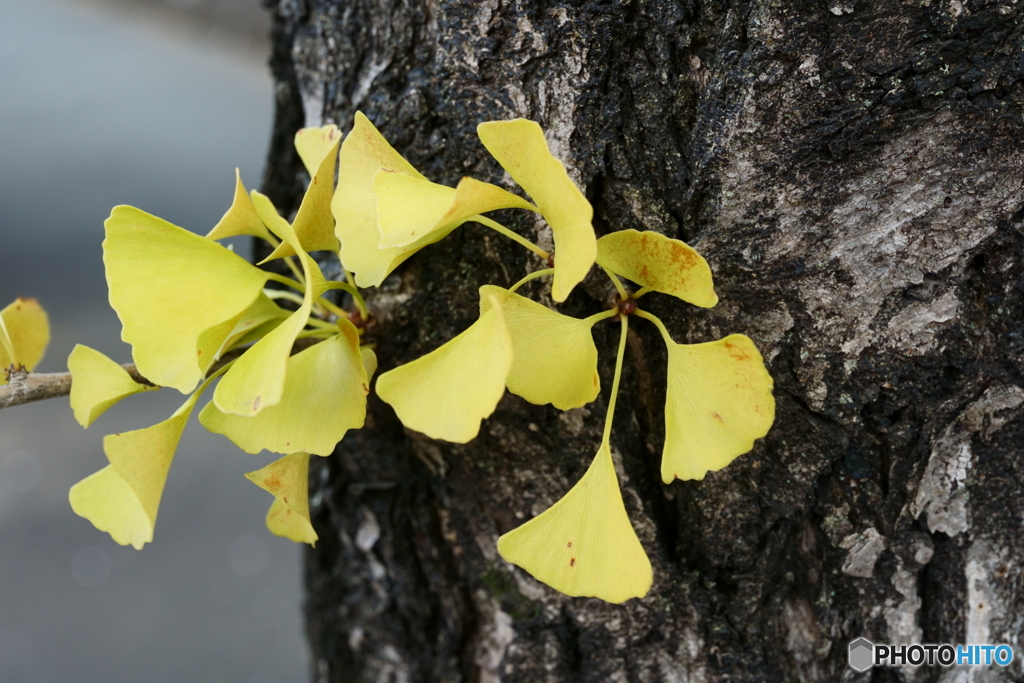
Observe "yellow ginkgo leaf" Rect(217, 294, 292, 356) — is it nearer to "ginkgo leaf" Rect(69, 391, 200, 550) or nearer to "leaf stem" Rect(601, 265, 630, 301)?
"ginkgo leaf" Rect(69, 391, 200, 550)

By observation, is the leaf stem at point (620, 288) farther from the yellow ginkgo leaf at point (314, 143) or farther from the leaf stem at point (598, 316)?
the yellow ginkgo leaf at point (314, 143)


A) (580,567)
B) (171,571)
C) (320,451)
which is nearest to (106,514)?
(320,451)

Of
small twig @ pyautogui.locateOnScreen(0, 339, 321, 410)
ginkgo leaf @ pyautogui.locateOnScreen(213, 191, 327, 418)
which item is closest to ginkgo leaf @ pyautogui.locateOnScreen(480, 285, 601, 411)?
ginkgo leaf @ pyautogui.locateOnScreen(213, 191, 327, 418)

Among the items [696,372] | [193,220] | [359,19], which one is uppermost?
[193,220]

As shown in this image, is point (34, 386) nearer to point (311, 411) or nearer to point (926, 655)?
point (311, 411)

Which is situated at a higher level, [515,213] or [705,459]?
[515,213]

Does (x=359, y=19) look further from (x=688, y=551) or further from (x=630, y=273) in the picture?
(x=688, y=551)
